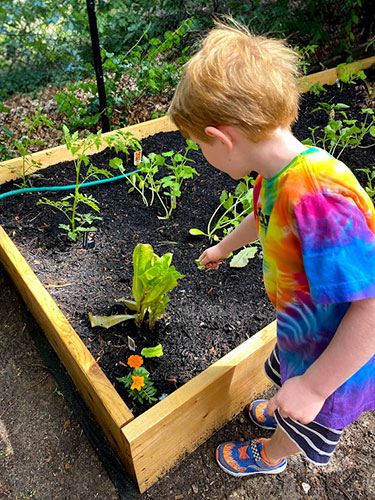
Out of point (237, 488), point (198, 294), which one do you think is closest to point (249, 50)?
point (198, 294)

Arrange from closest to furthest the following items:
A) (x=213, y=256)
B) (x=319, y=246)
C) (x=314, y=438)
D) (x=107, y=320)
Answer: (x=319, y=246) → (x=314, y=438) → (x=213, y=256) → (x=107, y=320)

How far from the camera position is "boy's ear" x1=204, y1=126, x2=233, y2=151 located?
32.9 inches

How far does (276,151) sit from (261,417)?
3.91 feet

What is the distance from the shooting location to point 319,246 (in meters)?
0.77

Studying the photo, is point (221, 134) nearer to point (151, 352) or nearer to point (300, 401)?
point (300, 401)

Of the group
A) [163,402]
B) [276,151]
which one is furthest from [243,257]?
[276,151]

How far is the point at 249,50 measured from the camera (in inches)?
33.5

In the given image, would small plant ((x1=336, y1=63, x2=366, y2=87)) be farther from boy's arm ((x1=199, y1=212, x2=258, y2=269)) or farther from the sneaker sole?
the sneaker sole

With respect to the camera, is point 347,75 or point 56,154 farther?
point 347,75

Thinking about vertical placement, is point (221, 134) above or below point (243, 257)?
above

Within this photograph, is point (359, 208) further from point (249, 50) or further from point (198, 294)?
point (198, 294)

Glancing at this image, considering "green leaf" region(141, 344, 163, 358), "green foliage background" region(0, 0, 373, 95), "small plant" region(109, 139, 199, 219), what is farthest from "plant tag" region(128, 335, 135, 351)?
"green foliage background" region(0, 0, 373, 95)

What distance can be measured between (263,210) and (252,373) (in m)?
0.87

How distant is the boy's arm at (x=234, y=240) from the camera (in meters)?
1.24
